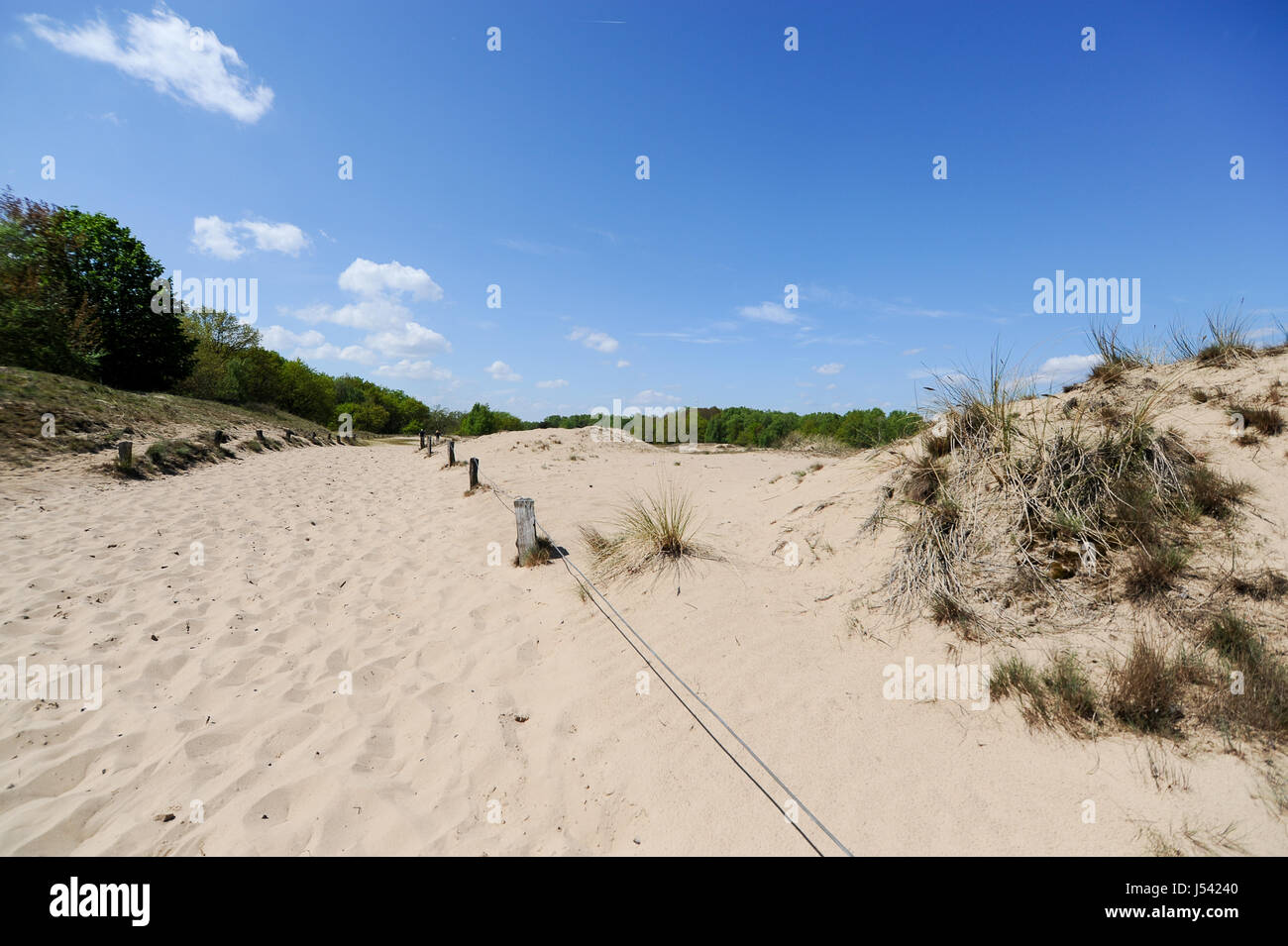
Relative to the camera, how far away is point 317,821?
2725 millimetres

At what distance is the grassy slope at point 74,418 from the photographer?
37.7ft

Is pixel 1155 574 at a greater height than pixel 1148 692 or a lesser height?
greater

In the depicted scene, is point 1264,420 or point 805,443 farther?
point 805,443

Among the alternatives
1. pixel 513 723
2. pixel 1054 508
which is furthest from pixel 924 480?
pixel 513 723

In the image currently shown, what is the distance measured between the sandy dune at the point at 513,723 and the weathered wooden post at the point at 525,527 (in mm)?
339

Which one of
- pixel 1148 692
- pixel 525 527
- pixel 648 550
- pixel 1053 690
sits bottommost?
pixel 1053 690

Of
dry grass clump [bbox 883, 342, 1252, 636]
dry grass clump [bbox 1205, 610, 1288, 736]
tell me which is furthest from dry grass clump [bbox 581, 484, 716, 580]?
dry grass clump [bbox 1205, 610, 1288, 736]

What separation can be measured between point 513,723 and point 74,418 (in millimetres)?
18237

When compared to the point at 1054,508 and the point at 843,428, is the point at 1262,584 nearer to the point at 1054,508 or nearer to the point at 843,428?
the point at 1054,508

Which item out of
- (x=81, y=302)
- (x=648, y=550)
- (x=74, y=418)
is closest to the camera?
(x=648, y=550)

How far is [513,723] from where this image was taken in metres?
3.64

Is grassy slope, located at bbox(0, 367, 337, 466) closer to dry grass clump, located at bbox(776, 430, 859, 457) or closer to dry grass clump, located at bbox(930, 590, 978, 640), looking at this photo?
dry grass clump, located at bbox(930, 590, 978, 640)
